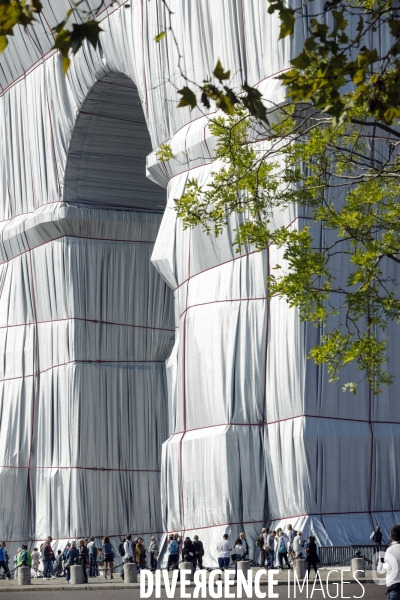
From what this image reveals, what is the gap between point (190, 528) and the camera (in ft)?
103

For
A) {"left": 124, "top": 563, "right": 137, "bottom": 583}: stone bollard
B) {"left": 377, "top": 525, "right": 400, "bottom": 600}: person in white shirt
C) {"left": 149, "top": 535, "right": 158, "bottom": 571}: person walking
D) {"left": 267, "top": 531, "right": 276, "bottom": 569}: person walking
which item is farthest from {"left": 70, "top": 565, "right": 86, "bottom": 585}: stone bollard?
{"left": 377, "top": 525, "right": 400, "bottom": 600}: person in white shirt

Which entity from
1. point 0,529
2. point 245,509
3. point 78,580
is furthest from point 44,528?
point 245,509

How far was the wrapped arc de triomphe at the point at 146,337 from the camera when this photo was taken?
2966 centimetres

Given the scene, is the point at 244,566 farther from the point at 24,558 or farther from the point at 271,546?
the point at 24,558

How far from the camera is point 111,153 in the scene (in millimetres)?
42094

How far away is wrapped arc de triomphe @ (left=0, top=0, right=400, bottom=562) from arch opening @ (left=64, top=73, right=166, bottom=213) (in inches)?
2.8

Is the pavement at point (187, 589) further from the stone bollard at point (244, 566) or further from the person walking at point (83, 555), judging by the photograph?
the person walking at point (83, 555)

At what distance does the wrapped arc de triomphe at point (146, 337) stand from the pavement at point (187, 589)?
7.65 feet

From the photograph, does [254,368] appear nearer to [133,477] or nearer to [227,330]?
[227,330]

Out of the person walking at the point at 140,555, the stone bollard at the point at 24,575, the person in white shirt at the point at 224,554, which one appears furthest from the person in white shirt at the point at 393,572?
the stone bollard at the point at 24,575

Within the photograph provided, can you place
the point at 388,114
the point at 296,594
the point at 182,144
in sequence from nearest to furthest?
the point at 388,114, the point at 296,594, the point at 182,144

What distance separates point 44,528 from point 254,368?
12416 millimetres

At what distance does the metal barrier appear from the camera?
27.8 meters

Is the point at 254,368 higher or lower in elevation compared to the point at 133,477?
higher
